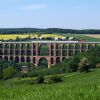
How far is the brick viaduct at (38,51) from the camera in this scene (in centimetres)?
12238

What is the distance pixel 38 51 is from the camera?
414 ft

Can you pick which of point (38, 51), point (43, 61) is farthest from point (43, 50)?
point (43, 61)

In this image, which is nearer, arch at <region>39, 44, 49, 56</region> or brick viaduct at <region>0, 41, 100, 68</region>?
brick viaduct at <region>0, 41, 100, 68</region>

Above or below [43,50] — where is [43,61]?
below

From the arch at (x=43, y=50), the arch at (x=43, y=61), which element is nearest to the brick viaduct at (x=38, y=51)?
the arch at (x=43, y=61)

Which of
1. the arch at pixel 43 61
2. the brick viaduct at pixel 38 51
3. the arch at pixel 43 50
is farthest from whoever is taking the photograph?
the arch at pixel 43 50

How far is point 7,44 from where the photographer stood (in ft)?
433

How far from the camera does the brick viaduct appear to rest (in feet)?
401

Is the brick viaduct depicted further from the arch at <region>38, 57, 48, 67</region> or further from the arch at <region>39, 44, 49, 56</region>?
the arch at <region>39, 44, 49, 56</region>

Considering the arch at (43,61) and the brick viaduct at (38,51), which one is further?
the arch at (43,61)

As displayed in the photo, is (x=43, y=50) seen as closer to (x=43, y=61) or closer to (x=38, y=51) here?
(x=38, y=51)

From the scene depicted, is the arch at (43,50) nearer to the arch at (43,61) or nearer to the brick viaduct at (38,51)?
the brick viaduct at (38,51)

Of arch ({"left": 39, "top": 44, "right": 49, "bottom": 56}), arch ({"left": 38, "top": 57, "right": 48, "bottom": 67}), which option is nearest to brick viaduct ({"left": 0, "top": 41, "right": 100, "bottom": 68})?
arch ({"left": 38, "top": 57, "right": 48, "bottom": 67})

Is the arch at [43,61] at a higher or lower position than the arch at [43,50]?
lower
